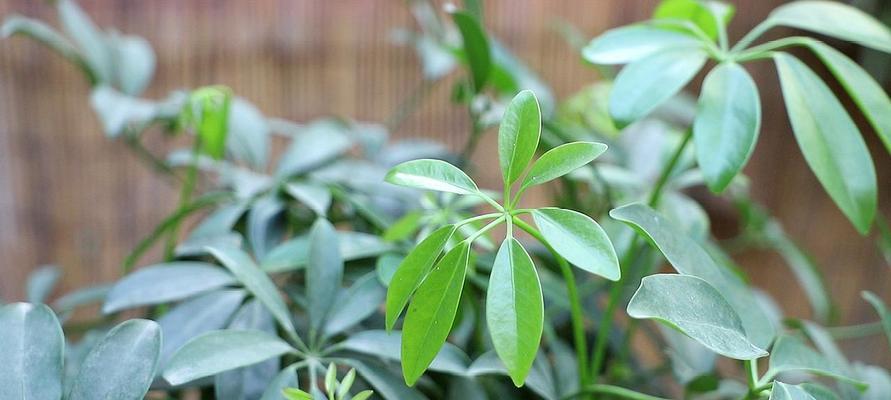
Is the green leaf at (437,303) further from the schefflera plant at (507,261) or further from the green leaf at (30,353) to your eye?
the green leaf at (30,353)

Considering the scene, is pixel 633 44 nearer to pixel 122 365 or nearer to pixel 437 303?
pixel 437 303

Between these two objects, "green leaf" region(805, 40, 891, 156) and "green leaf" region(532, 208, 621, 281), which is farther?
"green leaf" region(805, 40, 891, 156)

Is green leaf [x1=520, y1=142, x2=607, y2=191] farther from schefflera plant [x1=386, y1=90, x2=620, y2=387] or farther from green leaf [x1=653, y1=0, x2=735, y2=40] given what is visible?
green leaf [x1=653, y1=0, x2=735, y2=40]

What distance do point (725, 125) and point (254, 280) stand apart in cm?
30

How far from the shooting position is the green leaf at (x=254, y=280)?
43 cm

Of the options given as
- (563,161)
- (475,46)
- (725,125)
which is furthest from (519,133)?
(475,46)

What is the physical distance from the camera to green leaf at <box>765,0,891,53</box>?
0.46 m

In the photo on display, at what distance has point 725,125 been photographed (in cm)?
41

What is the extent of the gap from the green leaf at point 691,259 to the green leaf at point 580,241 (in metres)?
0.02

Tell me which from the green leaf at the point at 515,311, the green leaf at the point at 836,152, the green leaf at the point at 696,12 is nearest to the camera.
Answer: the green leaf at the point at 515,311

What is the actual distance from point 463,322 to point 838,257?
942 mm

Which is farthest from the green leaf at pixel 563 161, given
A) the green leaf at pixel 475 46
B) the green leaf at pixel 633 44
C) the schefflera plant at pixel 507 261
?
the green leaf at pixel 475 46

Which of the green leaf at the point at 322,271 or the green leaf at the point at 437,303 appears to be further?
the green leaf at the point at 322,271

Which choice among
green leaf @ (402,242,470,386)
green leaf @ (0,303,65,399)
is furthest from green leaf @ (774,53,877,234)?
green leaf @ (0,303,65,399)
